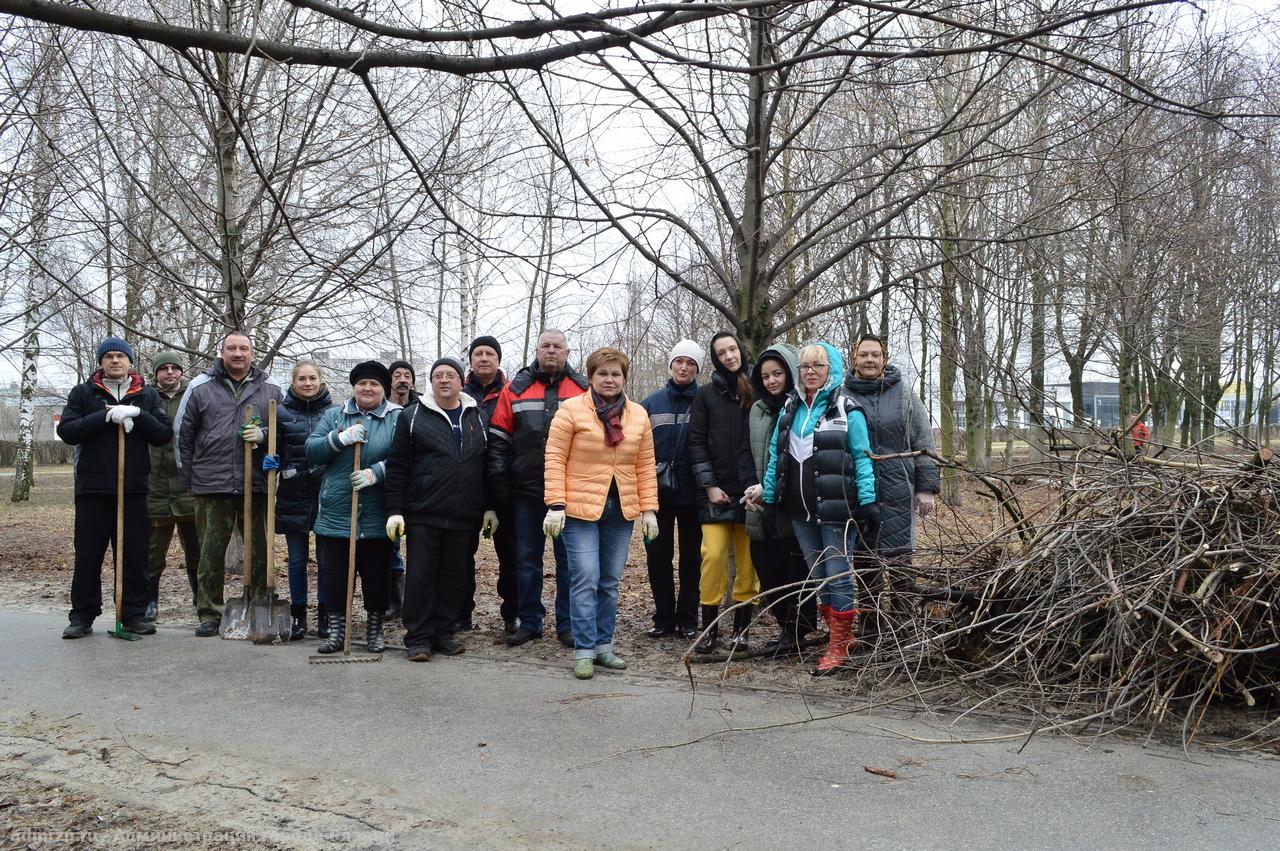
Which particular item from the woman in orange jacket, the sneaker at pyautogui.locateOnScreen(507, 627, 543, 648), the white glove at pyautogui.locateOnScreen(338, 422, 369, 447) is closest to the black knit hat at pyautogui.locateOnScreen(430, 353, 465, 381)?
the white glove at pyautogui.locateOnScreen(338, 422, 369, 447)

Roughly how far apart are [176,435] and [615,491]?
377 centimetres

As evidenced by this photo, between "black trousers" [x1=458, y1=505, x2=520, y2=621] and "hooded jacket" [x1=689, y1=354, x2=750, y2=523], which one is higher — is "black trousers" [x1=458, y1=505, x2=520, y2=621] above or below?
below

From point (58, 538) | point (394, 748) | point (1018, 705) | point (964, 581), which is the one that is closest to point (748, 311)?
point (964, 581)

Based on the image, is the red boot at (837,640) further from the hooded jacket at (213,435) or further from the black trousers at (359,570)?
the hooded jacket at (213,435)

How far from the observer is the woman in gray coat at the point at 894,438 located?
20.6ft

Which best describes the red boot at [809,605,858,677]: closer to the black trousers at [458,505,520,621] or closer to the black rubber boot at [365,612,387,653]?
the black trousers at [458,505,520,621]

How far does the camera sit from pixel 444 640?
6660 mm

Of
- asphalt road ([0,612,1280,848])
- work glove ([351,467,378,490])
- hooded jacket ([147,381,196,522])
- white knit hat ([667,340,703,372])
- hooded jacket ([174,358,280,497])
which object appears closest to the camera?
asphalt road ([0,612,1280,848])

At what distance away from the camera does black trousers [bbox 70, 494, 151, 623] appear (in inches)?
283

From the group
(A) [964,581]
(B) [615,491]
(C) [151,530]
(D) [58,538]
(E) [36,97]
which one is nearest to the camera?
(A) [964,581]

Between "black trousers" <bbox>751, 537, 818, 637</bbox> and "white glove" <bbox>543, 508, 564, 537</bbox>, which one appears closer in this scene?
"white glove" <bbox>543, 508, 564, 537</bbox>

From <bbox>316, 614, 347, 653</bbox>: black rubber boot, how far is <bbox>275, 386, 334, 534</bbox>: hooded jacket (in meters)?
0.95

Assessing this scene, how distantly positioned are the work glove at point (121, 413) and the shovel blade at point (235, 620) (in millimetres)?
1565

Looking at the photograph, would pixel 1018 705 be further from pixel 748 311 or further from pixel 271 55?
pixel 271 55
